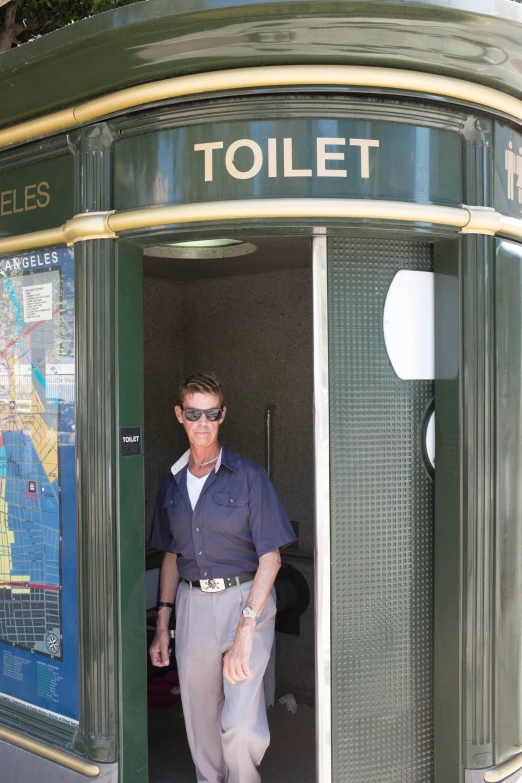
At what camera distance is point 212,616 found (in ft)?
10.6

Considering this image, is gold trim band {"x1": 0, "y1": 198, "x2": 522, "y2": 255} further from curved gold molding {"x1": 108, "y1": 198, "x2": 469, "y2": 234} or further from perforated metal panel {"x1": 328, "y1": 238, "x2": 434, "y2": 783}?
perforated metal panel {"x1": 328, "y1": 238, "x2": 434, "y2": 783}

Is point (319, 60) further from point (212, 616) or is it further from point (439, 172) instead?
point (212, 616)

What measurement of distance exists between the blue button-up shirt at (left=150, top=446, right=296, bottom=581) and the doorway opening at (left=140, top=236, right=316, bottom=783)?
1.26 m

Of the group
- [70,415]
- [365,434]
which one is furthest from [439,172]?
[70,415]

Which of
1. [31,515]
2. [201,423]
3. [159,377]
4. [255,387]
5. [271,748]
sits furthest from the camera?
[159,377]

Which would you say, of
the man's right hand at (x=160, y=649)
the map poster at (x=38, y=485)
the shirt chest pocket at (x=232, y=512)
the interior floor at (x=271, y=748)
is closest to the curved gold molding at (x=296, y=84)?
the map poster at (x=38, y=485)

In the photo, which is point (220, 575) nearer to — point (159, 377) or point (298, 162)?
point (298, 162)

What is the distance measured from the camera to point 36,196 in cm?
340

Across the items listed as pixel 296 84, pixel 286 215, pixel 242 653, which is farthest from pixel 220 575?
pixel 296 84

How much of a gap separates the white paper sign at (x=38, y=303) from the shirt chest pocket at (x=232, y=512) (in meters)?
1.17

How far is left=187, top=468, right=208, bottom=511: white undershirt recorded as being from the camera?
3.29 metres

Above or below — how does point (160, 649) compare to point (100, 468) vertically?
below

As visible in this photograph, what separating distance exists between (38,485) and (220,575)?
97 centimetres

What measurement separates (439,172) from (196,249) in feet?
5.08
